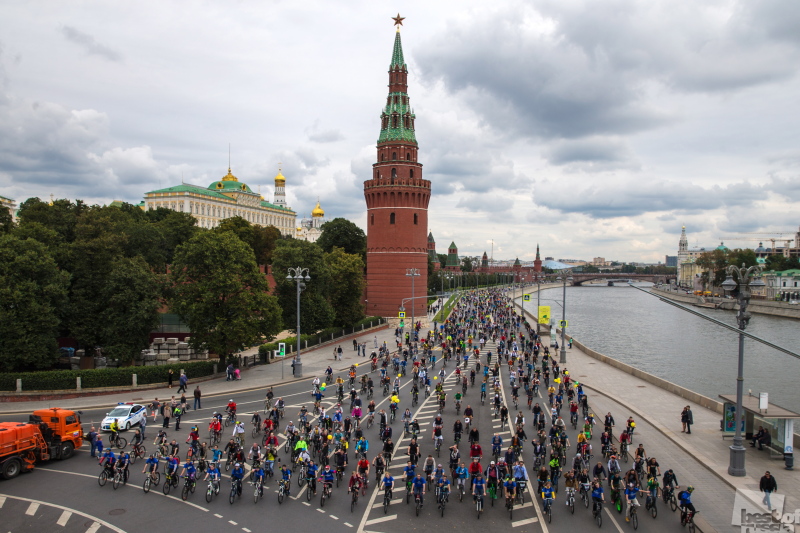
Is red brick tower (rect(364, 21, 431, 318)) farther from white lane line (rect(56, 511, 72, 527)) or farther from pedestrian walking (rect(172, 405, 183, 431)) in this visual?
white lane line (rect(56, 511, 72, 527))

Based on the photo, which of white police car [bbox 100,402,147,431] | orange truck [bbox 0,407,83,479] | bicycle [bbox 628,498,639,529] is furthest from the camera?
white police car [bbox 100,402,147,431]

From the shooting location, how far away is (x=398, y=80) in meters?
68.4

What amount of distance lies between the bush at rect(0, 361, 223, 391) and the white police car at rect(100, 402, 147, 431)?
22.8ft

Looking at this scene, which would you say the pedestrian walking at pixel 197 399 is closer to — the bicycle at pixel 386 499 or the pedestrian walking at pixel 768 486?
the bicycle at pixel 386 499

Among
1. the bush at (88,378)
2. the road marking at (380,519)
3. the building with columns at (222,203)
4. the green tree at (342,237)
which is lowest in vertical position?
the road marking at (380,519)

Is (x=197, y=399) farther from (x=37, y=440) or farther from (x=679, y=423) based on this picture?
(x=679, y=423)

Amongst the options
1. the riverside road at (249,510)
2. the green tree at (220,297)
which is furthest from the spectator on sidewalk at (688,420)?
the green tree at (220,297)

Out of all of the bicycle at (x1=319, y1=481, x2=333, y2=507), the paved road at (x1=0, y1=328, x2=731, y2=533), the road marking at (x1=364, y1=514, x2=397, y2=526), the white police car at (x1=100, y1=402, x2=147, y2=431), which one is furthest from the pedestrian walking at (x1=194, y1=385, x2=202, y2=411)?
the road marking at (x1=364, y1=514, x2=397, y2=526)

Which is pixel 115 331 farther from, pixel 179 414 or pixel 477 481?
pixel 477 481

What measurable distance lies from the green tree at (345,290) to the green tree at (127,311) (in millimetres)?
21422

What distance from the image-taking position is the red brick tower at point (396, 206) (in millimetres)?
67062

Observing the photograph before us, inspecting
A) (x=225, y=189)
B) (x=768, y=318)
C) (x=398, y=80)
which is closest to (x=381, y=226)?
(x=398, y=80)

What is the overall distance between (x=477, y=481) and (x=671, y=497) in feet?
17.3

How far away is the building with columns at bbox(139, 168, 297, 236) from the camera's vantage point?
136m
